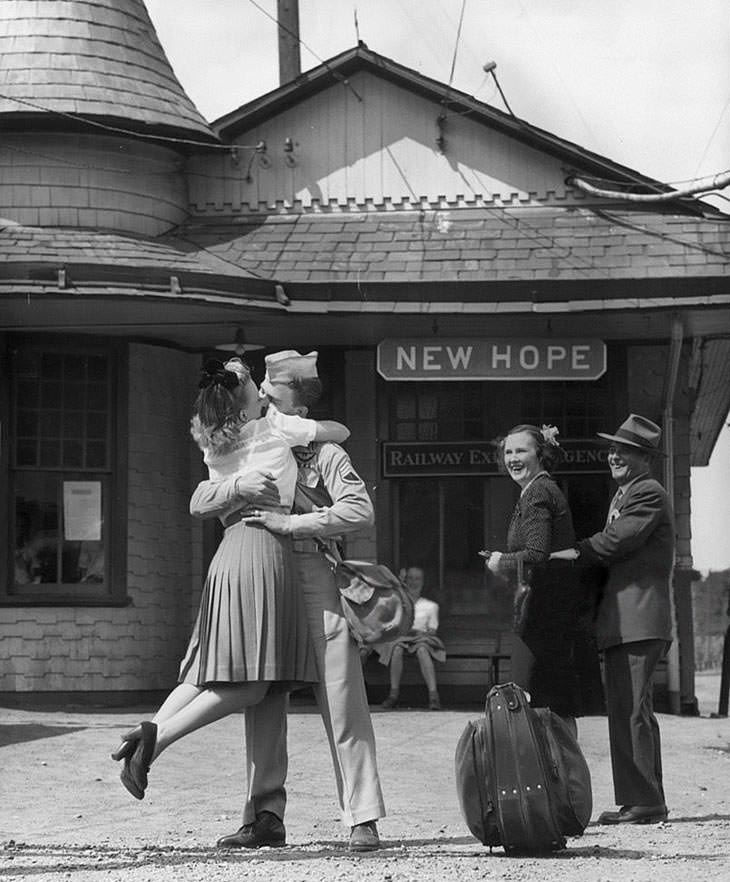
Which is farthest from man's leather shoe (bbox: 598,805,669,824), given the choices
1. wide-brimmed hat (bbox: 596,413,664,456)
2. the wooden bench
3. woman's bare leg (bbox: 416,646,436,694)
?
the wooden bench

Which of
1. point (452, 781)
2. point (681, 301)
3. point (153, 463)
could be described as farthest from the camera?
point (153, 463)

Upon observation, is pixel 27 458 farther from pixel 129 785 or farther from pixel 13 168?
pixel 129 785

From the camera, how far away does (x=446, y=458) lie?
15711 mm

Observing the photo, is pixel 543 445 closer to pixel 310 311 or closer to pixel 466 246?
pixel 310 311

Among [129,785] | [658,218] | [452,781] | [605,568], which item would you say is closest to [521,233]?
[658,218]

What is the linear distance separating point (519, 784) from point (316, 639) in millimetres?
979

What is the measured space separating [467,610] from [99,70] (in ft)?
18.7

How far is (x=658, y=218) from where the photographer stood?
52.4ft

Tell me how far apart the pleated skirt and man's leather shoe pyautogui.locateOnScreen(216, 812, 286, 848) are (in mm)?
546

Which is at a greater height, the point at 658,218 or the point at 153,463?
the point at 658,218

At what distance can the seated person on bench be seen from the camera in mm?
15117

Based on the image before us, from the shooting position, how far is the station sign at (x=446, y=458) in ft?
51.3

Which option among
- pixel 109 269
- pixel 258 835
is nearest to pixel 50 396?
pixel 109 269

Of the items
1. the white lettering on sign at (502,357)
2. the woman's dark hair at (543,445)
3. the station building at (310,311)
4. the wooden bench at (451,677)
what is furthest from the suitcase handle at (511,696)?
the wooden bench at (451,677)
